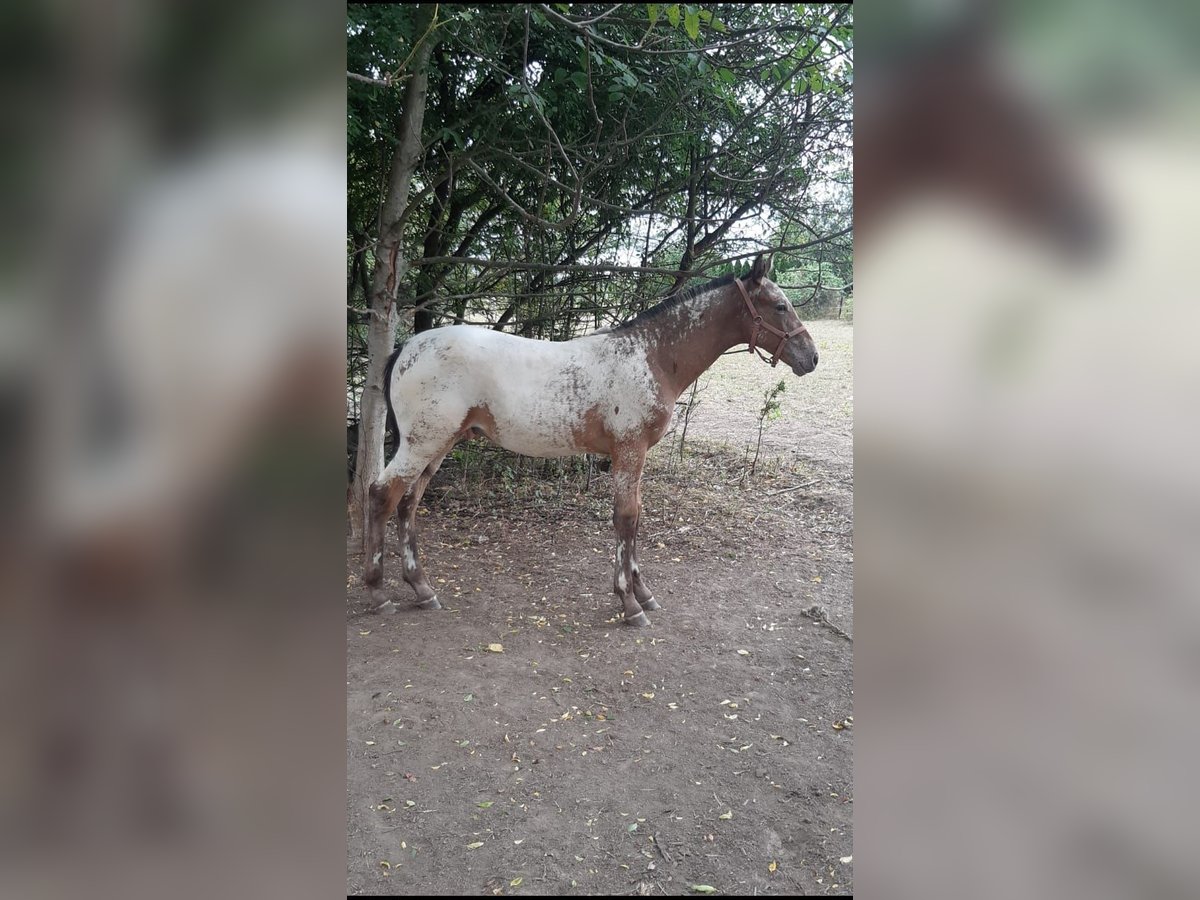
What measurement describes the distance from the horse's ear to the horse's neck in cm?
14

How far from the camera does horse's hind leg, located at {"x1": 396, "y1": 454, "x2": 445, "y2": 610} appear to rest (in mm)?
3764

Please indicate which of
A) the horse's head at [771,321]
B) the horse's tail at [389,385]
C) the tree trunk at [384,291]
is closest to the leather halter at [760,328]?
the horse's head at [771,321]

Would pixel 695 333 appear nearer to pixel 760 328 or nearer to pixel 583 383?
pixel 760 328

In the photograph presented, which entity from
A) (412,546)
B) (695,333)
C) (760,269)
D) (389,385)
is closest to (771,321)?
(760,269)

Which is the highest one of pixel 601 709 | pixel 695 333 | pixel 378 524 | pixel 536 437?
pixel 695 333

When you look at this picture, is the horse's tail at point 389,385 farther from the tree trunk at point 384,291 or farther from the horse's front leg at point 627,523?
the horse's front leg at point 627,523

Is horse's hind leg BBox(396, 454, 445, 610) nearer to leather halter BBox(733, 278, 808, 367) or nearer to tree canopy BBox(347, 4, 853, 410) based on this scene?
tree canopy BBox(347, 4, 853, 410)

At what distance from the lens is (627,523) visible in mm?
3664

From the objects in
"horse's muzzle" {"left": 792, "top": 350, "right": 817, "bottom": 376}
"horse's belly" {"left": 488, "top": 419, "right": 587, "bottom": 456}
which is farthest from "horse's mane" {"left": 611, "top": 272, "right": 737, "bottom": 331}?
"horse's belly" {"left": 488, "top": 419, "right": 587, "bottom": 456}
